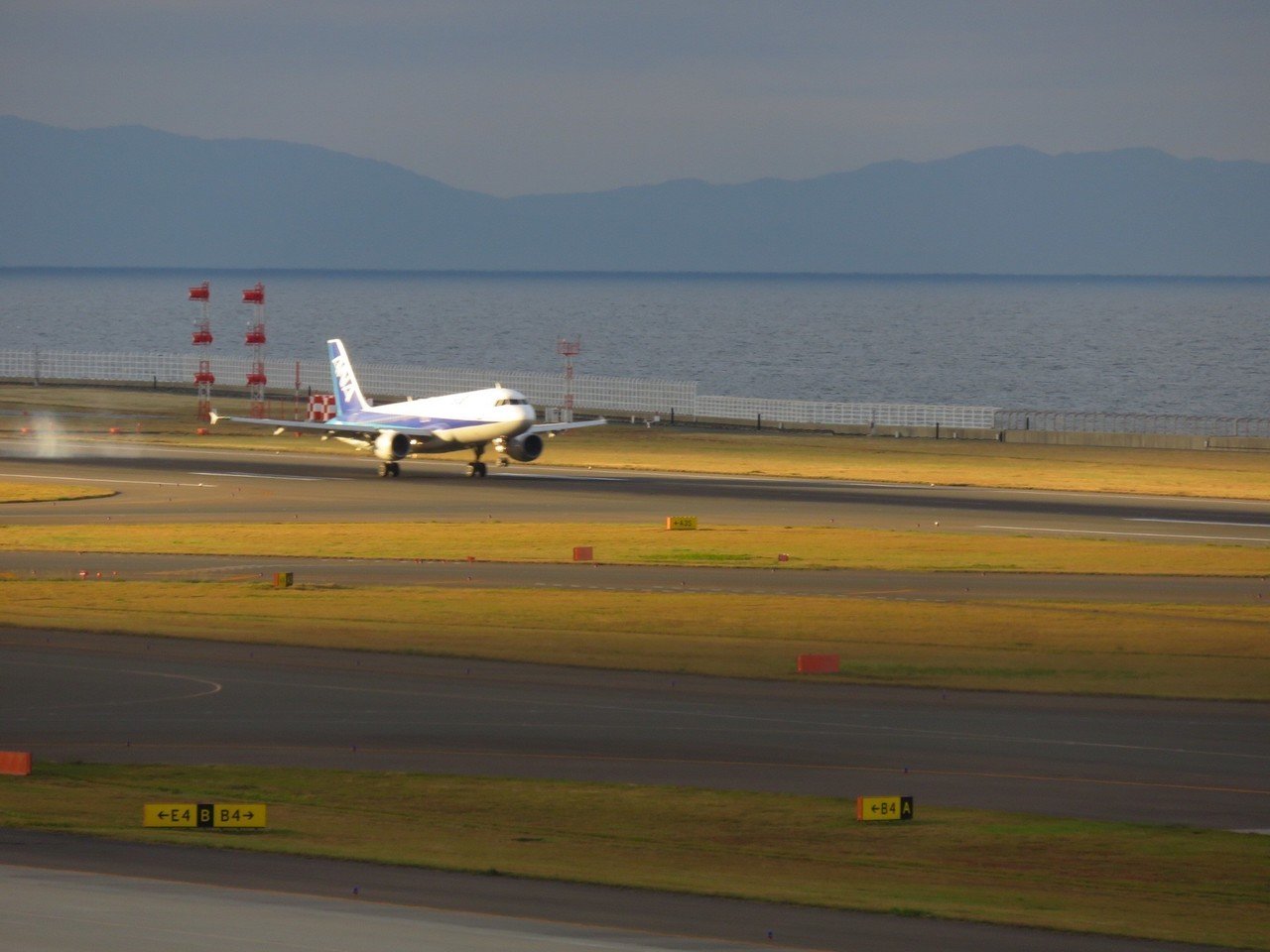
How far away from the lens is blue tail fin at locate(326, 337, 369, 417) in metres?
88.1

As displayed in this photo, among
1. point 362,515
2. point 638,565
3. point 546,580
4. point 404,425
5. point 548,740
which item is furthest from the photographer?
point 404,425

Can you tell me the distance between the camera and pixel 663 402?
138 meters

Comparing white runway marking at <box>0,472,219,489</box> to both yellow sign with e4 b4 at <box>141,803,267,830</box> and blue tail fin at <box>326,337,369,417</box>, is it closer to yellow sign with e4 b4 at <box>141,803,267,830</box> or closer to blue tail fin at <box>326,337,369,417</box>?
blue tail fin at <box>326,337,369,417</box>

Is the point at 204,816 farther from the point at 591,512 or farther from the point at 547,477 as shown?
the point at 547,477

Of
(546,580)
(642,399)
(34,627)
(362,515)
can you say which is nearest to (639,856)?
(34,627)

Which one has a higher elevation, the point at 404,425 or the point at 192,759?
the point at 404,425

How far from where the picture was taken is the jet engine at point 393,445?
80875 millimetres

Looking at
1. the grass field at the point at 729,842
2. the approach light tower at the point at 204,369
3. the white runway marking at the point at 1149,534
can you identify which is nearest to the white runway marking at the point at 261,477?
the approach light tower at the point at 204,369

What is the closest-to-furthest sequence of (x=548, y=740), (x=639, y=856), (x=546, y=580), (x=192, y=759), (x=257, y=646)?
1. (x=639, y=856)
2. (x=192, y=759)
3. (x=548, y=740)
4. (x=257, y=646)
5. (x=546, y=580)

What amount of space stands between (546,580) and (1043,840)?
96.9ft

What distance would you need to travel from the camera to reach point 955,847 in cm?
2372

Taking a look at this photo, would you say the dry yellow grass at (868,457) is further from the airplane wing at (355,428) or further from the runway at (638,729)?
the runway at (638,729)

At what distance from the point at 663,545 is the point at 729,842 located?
35955 millimetres

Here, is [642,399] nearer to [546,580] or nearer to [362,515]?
[362,515]
